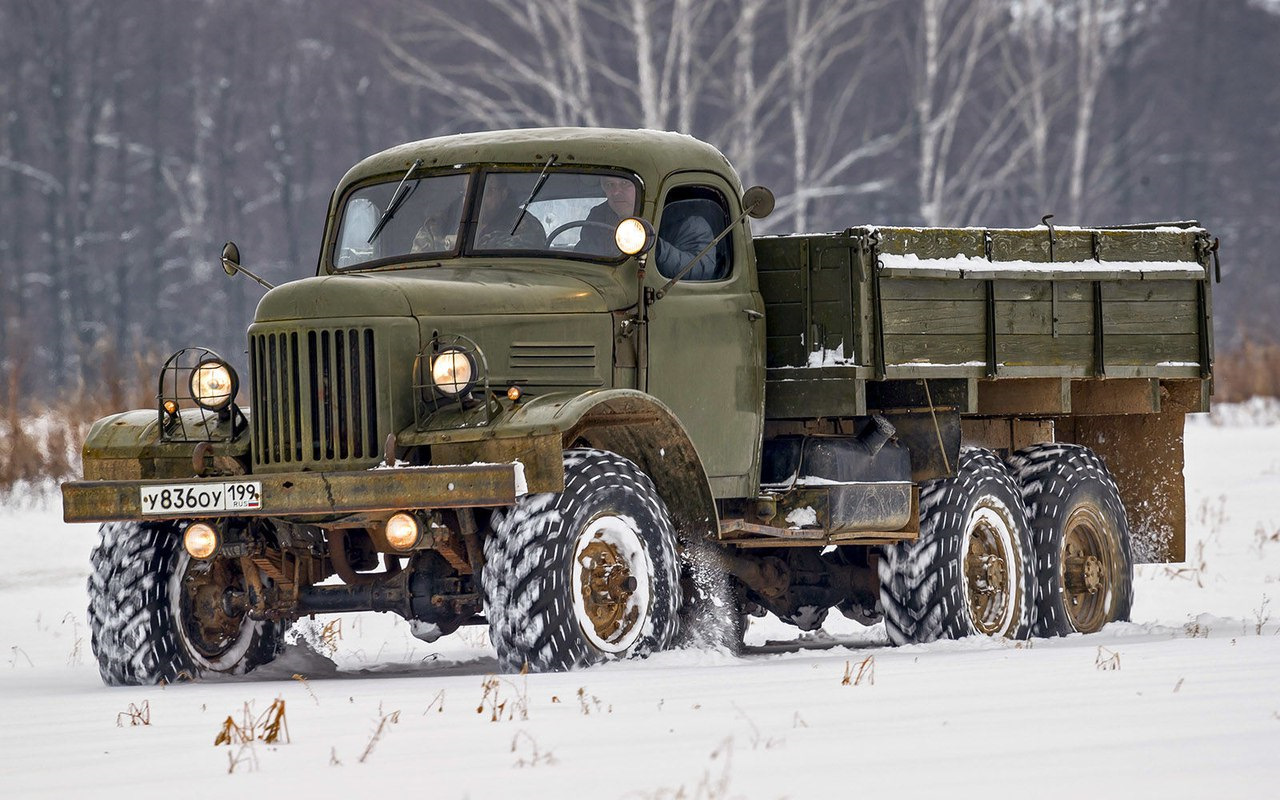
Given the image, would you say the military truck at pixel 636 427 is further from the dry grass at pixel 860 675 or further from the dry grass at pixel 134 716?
the dry grass at pixel 134 716

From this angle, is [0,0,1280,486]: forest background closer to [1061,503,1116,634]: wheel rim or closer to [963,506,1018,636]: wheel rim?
[1061,503,1116,634]: wheel rim

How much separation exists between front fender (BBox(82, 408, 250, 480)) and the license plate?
1.69 ft

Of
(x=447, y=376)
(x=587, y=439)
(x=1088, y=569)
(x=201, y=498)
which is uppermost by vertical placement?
(x=447, y=376)

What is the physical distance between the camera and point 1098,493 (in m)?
11.8

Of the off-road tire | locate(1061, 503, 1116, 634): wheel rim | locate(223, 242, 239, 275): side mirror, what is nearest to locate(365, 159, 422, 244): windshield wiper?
locate(223, 242, 239, 275): side mirror

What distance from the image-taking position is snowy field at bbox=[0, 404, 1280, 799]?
5.27 metres

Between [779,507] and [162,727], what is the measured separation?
14.2 feet

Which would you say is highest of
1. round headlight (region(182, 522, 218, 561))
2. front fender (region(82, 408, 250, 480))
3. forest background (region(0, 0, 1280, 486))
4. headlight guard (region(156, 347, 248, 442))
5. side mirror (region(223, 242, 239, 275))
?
forest background (region(0, 0, 1280, 486))

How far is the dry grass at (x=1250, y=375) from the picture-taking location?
26484mm

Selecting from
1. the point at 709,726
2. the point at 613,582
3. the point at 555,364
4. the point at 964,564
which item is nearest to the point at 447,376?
the point at 555,364

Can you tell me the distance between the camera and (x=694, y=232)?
1012 centimetres

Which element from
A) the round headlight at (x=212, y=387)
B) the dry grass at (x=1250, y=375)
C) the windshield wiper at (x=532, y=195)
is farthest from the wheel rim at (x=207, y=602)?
the dry grass at (x=1250, y=375)

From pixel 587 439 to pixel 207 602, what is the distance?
70.9 inches

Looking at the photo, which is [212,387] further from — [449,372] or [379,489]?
[379,489]
